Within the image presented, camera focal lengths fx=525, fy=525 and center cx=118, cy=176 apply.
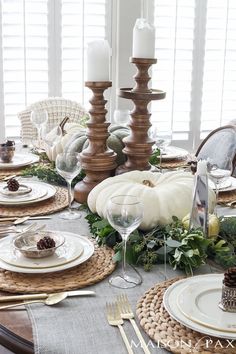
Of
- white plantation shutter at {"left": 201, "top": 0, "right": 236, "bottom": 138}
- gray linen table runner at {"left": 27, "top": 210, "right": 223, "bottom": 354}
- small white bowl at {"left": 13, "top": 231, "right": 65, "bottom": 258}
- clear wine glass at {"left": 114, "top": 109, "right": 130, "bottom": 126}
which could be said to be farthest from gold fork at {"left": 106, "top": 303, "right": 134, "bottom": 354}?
white plantation shutter at {"left": 201, "top": 0, "right": 236, "bottom": 138}

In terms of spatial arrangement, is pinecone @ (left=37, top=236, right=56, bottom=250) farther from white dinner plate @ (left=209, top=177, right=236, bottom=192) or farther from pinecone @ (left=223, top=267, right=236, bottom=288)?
white dinner plate @ (left=209, top=177, right=236, bottom=192)

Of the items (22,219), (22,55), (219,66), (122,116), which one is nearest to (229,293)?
(22,219)

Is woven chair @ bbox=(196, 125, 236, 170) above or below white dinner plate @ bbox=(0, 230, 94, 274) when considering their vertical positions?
above

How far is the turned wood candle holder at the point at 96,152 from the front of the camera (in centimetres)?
158

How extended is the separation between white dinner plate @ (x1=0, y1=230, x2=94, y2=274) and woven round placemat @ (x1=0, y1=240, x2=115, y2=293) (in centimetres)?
1

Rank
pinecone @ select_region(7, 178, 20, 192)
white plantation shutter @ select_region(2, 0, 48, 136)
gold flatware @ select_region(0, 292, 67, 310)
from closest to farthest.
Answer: gold flatware @ select_region(0, 292, 67, 310) → pinecone @ select_region(7, 178, 20, 192) → white plantation shutter @ select_region(2, 0, 48, 136)

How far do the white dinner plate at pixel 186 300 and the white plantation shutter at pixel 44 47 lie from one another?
8.73 feet

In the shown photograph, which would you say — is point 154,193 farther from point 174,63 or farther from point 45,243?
point 174,63

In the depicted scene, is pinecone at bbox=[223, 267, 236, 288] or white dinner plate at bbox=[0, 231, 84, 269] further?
white dinner plate at bbox=[0, 231, 84, 269]

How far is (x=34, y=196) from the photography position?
1.64 meters

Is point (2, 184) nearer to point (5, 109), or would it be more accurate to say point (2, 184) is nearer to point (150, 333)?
point (150, 333)

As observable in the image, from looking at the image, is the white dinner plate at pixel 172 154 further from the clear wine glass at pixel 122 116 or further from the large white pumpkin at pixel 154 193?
the large white pumpkin at pixel 154 193

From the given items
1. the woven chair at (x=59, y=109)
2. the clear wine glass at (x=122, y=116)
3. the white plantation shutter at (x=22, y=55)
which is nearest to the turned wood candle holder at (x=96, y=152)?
the clear wine glass at (x=122, y=116)

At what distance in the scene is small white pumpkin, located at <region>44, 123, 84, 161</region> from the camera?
2031 mm
